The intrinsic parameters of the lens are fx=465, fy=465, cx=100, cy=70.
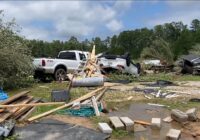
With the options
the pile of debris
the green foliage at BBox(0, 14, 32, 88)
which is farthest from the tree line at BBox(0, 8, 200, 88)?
the pile of debris

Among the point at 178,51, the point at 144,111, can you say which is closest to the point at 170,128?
the point at 144,111

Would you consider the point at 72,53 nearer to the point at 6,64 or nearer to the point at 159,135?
the point at 6,64

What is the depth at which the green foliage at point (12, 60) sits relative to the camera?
1994cm

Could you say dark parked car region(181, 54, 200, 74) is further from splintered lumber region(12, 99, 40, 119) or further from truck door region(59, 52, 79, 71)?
splintered lumber region(12, 99, 40, 119)

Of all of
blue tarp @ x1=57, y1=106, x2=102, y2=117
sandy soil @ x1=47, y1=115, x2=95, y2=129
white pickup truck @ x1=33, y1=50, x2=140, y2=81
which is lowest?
sandy soil @ x1=47, y1=115, x2=95, y2=129

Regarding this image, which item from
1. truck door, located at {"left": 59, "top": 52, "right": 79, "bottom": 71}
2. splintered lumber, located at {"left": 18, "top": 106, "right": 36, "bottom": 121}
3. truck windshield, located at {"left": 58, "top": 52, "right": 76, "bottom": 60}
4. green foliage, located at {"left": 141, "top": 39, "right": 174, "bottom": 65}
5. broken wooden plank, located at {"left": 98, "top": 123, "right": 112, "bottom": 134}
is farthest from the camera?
green foliage, located at {"left": 141, "top": 39, "right": 174, "bottom": 65}

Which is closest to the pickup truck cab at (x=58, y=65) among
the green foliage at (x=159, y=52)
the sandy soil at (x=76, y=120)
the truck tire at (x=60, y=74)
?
the truck tire at (x=60, y=74)

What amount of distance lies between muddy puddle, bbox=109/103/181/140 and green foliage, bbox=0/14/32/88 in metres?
7.48

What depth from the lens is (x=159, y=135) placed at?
1105 centimetres

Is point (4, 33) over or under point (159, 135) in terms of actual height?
over

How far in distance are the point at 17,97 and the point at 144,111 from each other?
3716 mm

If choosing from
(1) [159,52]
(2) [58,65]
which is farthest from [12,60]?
(1) [159,52]

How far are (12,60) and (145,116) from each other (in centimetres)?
900

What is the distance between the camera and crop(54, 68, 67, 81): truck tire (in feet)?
81.7
